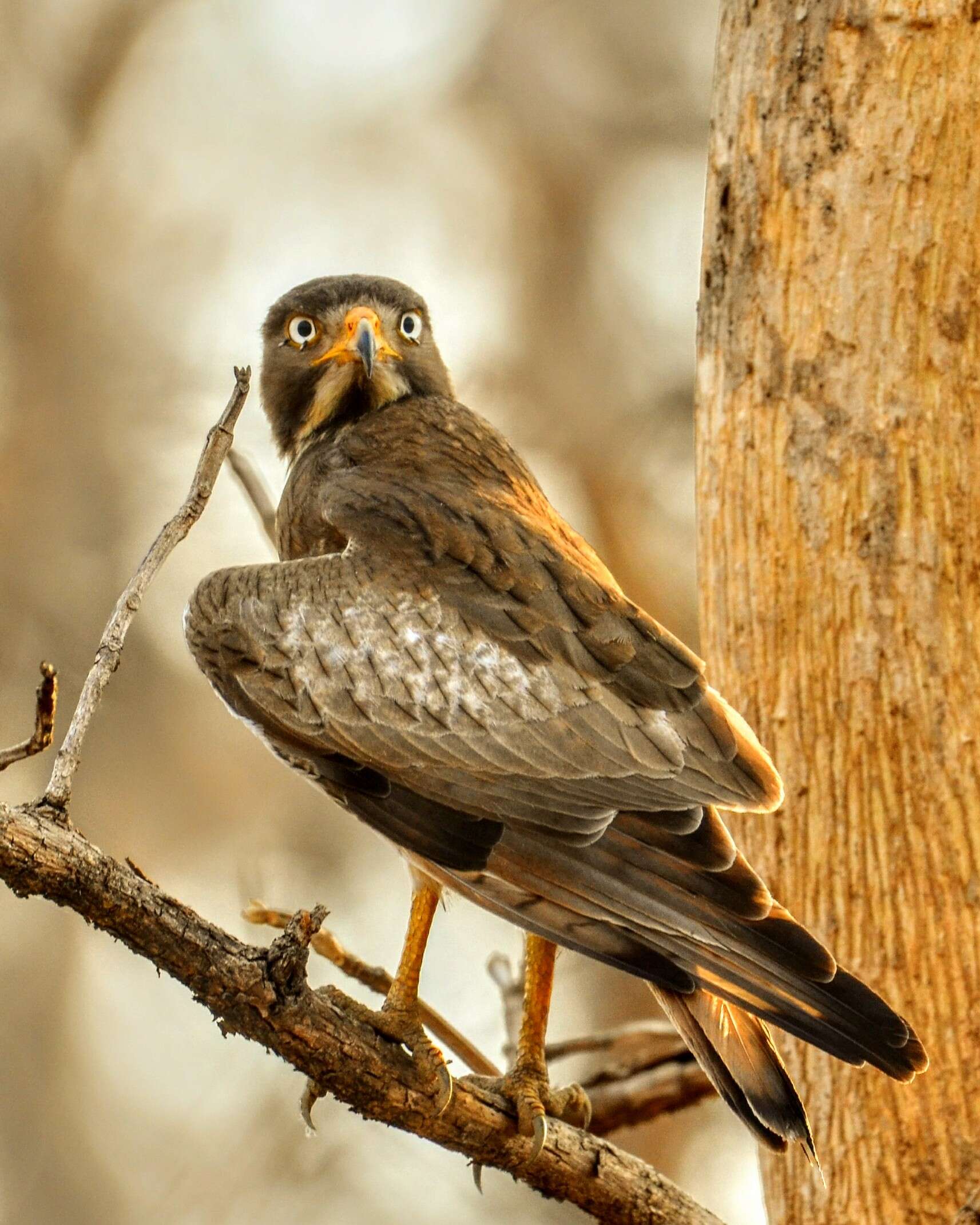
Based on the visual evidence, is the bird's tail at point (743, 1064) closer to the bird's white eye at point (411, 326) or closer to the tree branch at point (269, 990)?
the tree branch at point (269, 990)

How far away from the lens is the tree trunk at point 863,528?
14.9ft

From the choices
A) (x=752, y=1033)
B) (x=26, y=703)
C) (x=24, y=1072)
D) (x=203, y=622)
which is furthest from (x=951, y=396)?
(x=24, y=1072)

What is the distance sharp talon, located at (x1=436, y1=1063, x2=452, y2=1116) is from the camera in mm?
3879

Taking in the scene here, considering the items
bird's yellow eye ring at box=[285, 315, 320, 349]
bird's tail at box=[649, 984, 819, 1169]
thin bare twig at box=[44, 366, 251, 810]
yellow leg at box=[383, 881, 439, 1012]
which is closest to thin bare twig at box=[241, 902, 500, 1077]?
yellow leg at box=[383, 881, 439, 1012]

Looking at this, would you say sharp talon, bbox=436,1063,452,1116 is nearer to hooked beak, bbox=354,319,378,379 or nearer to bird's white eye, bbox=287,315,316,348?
hooked beak, bbox=354,319,378,379

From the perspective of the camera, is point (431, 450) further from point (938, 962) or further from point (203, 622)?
point (938, 962)

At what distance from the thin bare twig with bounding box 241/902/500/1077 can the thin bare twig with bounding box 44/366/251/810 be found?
1525mm

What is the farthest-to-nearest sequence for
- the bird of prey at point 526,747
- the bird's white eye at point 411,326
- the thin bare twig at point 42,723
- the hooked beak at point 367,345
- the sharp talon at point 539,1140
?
the bird's white eye at point 411,326
the hooked beak at point 367,345
the sharp talon at point 539,1140
the bird of prey at point 526,747
the thin bare twig at point 42,723

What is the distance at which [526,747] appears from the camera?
157 inches

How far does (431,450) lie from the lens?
5094 mm

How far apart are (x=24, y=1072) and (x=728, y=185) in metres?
8.06

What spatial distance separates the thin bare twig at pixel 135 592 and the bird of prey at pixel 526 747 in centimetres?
82

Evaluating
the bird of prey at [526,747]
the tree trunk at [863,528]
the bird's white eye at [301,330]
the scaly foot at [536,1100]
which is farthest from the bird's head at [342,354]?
the scaly foot at [536,1100]

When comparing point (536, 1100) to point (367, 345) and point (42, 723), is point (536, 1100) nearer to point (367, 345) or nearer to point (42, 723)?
point (42, 723)
